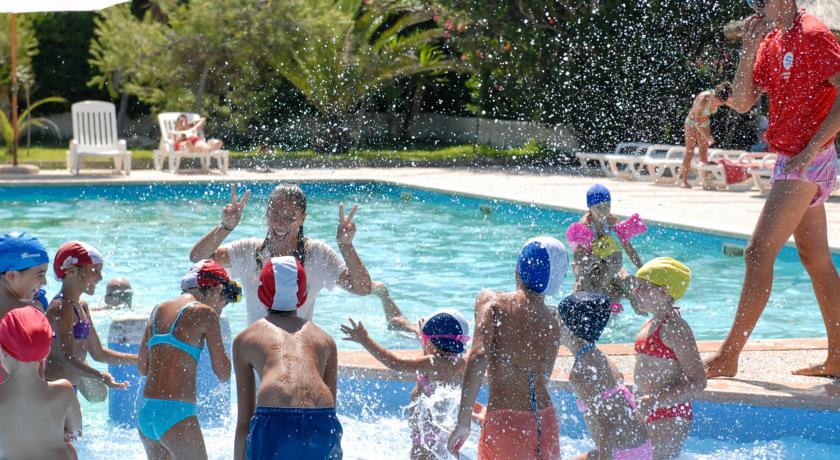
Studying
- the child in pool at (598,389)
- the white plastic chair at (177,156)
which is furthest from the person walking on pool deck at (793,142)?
the white plastic chair at (177,156)

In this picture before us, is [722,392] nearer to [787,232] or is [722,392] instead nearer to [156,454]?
[787,232]

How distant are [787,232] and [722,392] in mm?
824

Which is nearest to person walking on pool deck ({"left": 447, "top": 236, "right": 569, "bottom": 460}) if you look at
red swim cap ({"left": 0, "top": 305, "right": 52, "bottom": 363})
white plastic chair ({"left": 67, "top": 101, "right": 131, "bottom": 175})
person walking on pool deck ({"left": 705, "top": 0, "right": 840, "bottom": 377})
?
red swim cap ({"left": 0, "top": 305, "right": 52, "bottom": 363})

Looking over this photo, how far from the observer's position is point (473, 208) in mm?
14836

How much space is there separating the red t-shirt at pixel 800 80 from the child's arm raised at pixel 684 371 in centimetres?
137

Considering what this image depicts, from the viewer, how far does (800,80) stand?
5125 millimetres

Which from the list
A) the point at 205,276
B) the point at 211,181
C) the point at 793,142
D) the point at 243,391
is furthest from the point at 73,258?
the point at 211,181

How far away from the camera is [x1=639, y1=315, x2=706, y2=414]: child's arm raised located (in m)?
4.25

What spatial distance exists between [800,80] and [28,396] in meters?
3.72

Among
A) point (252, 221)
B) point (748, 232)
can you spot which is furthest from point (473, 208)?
point (748, 232)

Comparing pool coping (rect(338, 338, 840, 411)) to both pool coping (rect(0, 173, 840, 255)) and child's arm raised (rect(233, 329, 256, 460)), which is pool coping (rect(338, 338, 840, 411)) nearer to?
child's arm raised (rect(233, 329, 256, 460))

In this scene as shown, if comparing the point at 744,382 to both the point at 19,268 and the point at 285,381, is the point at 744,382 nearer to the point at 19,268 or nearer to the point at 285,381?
the point at 285,381

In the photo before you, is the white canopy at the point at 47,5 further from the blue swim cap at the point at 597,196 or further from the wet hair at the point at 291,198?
the wet hair at the point at 291,198

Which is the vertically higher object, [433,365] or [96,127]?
[433,365]
